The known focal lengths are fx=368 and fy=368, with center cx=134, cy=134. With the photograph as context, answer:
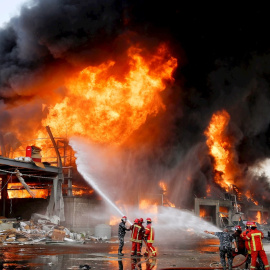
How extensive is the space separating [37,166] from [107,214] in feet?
27.3

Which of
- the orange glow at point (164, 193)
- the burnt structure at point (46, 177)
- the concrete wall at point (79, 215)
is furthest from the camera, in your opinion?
the orange glow at point (164, 193)

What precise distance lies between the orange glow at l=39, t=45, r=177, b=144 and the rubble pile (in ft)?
26.9

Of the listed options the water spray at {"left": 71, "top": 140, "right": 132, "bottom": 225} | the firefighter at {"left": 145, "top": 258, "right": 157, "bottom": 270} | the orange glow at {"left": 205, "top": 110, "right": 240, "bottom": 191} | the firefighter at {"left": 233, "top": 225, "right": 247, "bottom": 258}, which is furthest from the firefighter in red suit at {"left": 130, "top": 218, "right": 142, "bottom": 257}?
the orange glow at {"left": 205, "top": 110, "right": 240, "bottom": 191}

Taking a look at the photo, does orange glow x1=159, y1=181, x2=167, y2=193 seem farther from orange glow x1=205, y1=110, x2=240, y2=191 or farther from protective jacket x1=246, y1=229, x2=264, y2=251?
protective jacket x1=246, y1=229, x2=264, y2=251

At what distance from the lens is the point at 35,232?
2255cm

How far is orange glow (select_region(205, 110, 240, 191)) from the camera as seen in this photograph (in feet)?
178

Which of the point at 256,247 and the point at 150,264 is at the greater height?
the point at 256,247

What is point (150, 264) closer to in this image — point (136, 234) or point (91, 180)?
point (136, 234)

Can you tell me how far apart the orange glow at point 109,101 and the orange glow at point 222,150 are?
2146 centimetres

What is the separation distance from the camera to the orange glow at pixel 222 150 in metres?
54.2

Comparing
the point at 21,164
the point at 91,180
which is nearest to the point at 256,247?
the point at 21,164

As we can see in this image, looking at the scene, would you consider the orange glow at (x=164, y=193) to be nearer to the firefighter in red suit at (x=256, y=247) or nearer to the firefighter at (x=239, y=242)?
the firefighter at (x=239, y=242)

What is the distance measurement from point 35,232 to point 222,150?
3917cm

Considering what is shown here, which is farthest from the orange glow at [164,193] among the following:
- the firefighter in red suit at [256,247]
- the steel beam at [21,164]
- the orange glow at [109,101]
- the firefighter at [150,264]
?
the firefighter in red suit at [256,247]
